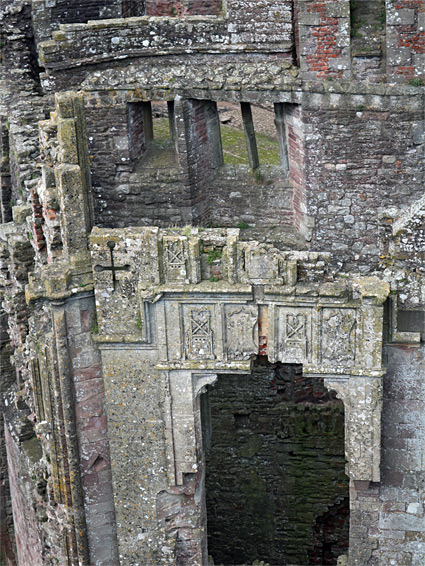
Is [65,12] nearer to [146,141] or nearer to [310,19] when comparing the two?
[146,141]

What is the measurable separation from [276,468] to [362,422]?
580 cm

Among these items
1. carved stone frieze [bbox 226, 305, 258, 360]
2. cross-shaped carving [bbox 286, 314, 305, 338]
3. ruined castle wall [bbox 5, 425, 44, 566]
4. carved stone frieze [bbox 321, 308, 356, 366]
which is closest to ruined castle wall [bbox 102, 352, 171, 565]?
carved stone frieze [bbox 226, 305, 258, 360]

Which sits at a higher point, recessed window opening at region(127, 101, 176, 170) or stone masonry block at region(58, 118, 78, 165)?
stone masonry block at region(58, 118, 78, 165)

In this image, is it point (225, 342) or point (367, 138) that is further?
point (367, 138)

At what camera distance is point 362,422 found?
14.5m

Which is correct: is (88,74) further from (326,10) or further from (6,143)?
(326,10)

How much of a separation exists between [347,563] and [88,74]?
7.53m

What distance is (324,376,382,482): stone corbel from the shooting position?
47.3 ft

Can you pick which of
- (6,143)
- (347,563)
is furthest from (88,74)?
(347,563)

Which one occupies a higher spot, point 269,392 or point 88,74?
point 88,74

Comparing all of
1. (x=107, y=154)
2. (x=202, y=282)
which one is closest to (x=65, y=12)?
(x=107, y=154)

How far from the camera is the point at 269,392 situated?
19953mm

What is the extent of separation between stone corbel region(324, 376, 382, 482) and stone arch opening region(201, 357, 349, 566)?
5.03 metres

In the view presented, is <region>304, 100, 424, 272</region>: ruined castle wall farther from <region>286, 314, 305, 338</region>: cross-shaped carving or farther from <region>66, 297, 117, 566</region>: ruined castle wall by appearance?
<region>66, 297, 117, 566</region>: ruined castle wall
